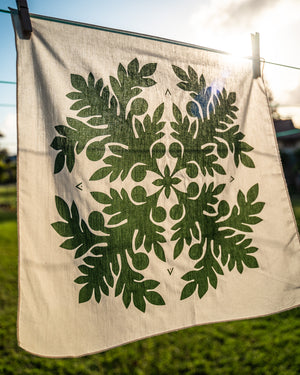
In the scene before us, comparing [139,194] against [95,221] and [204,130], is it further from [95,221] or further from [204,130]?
Result: [204,130]

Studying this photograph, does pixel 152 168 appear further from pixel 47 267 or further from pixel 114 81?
pixel 47 267

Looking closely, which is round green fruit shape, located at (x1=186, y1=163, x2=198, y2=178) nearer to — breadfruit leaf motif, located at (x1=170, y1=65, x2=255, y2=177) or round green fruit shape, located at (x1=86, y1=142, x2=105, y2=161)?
breadfruit leaf motif, located at (x1=170, y1=65, x2=255, y2=177)

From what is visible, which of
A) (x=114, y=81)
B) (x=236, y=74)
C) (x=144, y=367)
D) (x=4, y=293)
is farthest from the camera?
(x=4, y=293)

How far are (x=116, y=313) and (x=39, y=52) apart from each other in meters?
1.03

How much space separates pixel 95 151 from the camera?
42.6 inches

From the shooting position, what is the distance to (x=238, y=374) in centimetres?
181

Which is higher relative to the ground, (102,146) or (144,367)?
(102,146)

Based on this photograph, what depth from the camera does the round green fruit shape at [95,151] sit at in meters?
1.08

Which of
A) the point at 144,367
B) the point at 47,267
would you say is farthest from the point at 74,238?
the point at 144,367

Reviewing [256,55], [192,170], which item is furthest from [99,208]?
[256,55]

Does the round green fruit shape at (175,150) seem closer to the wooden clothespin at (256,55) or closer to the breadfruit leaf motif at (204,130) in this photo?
the breadfruit leaf motif at (204,130)

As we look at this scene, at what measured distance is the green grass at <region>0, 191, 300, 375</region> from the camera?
1897mm

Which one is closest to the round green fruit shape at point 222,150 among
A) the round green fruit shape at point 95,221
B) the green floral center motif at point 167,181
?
the green floral center motif at point 167,181

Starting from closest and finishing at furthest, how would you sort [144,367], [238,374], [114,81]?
[114,81], [238,374], [144,367]
